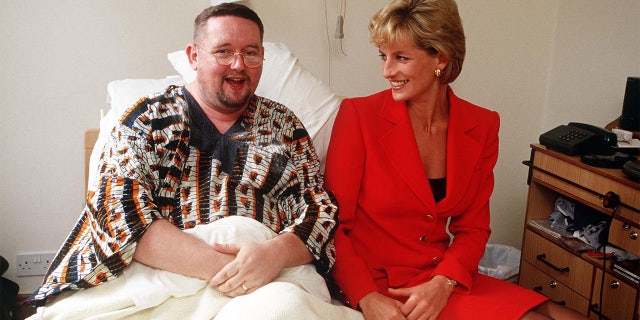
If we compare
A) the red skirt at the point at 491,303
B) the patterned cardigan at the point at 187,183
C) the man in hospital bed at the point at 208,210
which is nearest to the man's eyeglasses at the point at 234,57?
the man in hospital bed at the point at 208,210

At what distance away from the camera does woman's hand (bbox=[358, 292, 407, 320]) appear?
1.43m

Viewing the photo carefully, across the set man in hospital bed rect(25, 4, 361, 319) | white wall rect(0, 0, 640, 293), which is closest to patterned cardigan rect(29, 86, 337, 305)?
man in hospital bed rect(25, 4, 361, 319)

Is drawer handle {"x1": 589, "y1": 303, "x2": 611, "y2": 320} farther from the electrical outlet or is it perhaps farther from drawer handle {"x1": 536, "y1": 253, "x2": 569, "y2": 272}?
the electrical outlet

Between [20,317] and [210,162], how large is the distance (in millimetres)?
1126

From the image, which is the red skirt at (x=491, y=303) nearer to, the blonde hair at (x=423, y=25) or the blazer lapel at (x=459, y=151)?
the blazer lapel at (x=459, y=151)

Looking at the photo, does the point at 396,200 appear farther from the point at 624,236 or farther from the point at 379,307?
the point at 624,236

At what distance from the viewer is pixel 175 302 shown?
1.29 meters

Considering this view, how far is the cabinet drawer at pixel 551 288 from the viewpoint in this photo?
→ 77.0 inches

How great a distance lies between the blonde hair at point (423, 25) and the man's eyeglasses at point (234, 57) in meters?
0.32

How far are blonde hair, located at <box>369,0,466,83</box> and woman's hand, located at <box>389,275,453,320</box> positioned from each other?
23.0 inches

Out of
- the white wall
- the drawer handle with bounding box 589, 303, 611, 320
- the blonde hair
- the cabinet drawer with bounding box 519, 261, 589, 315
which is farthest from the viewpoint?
the white wall

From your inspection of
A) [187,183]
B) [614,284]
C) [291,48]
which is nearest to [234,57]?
[187,183]

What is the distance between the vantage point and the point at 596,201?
1.85m

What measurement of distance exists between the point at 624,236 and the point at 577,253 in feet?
0.74
